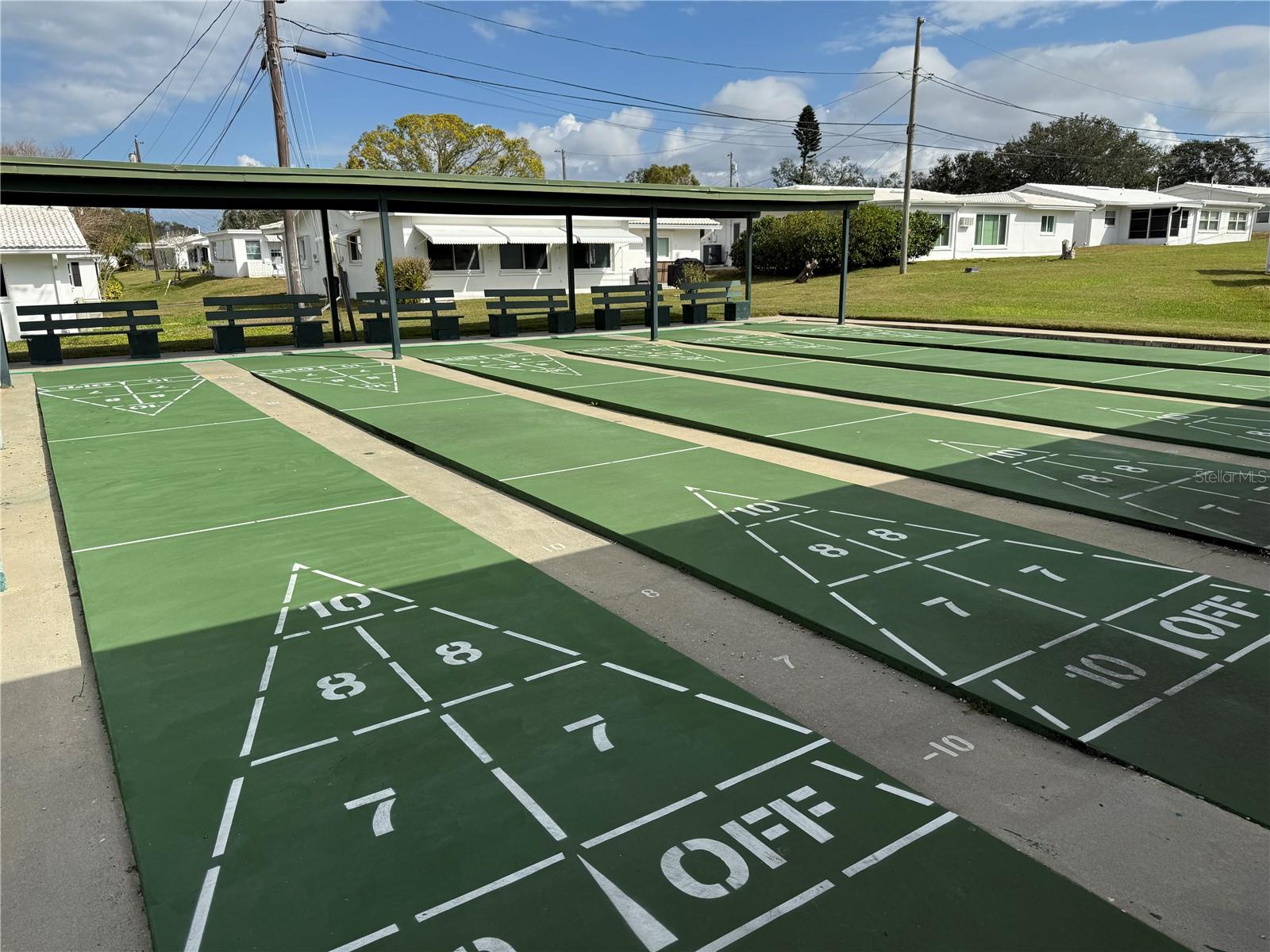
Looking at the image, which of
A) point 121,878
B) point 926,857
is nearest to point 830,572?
point 926,857

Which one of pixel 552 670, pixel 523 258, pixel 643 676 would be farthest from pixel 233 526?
pixel 523 258

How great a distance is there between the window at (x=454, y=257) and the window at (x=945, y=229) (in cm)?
1953

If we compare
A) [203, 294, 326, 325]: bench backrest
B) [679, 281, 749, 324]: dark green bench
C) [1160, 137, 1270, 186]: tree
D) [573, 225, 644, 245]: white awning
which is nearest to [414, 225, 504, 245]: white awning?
[573, 225, 644, 245]: white awning

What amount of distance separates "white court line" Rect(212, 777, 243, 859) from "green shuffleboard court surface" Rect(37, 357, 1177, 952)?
0.6 inches

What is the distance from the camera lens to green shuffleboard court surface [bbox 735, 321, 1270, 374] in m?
13.0

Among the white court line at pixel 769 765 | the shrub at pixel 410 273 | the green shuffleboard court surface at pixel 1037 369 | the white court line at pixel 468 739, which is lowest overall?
the white court line at pixel 769 765

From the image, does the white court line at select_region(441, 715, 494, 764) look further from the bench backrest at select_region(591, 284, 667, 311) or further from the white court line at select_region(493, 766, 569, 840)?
the bench backrest at select_region(591, 284, 667, 311)

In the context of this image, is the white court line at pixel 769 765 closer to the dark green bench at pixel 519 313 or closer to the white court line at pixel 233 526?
the white court line at pixel 233 526

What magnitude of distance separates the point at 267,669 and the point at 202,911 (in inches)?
62.0

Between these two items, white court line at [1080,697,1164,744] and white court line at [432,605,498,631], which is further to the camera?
white court line at [432,605,498,631]

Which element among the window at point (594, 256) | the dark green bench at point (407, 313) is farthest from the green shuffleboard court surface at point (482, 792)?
the window at point (594, 256)

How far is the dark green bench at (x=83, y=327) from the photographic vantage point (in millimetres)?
15008

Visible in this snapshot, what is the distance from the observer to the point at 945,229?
35.9 metres

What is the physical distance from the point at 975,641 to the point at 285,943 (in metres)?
3.21
